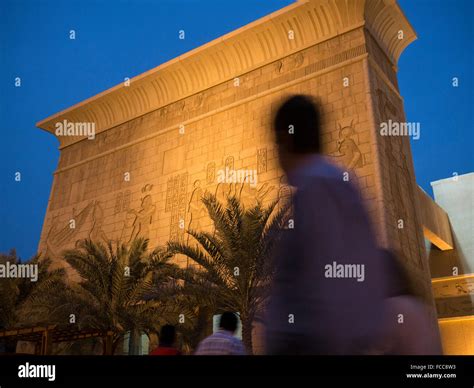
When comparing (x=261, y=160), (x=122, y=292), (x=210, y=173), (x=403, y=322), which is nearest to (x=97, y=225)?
(x=210, y=173)

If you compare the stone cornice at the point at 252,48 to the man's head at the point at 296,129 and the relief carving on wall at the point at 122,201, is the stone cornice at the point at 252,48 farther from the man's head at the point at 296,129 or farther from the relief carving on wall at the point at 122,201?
the relief carving on wall at the point at 122,201

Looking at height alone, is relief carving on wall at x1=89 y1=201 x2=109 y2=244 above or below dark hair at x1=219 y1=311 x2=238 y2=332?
A: above

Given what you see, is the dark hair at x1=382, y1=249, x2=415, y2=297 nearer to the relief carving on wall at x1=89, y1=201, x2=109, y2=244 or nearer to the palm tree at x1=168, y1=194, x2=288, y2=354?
the palm tree at x1=168, y1=194, x2=288, y2=354

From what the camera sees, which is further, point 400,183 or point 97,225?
point 97,225

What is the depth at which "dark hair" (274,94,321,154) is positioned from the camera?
9.66 m

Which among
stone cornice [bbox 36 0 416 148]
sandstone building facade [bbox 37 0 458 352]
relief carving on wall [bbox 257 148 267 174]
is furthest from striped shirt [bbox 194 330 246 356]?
stone cornice [bbox 36 0 416 148]

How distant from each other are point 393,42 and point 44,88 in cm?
6483

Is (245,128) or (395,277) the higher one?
(245,128)

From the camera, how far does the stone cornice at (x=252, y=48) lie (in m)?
10.1

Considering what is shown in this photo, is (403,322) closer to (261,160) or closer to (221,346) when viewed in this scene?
(261,160)

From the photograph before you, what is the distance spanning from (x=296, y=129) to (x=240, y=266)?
3.61 metres

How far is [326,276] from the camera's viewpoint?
8.38 meters

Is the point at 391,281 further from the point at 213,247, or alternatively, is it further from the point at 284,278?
the point at 213,247

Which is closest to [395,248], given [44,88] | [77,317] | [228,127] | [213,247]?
[213,247]
